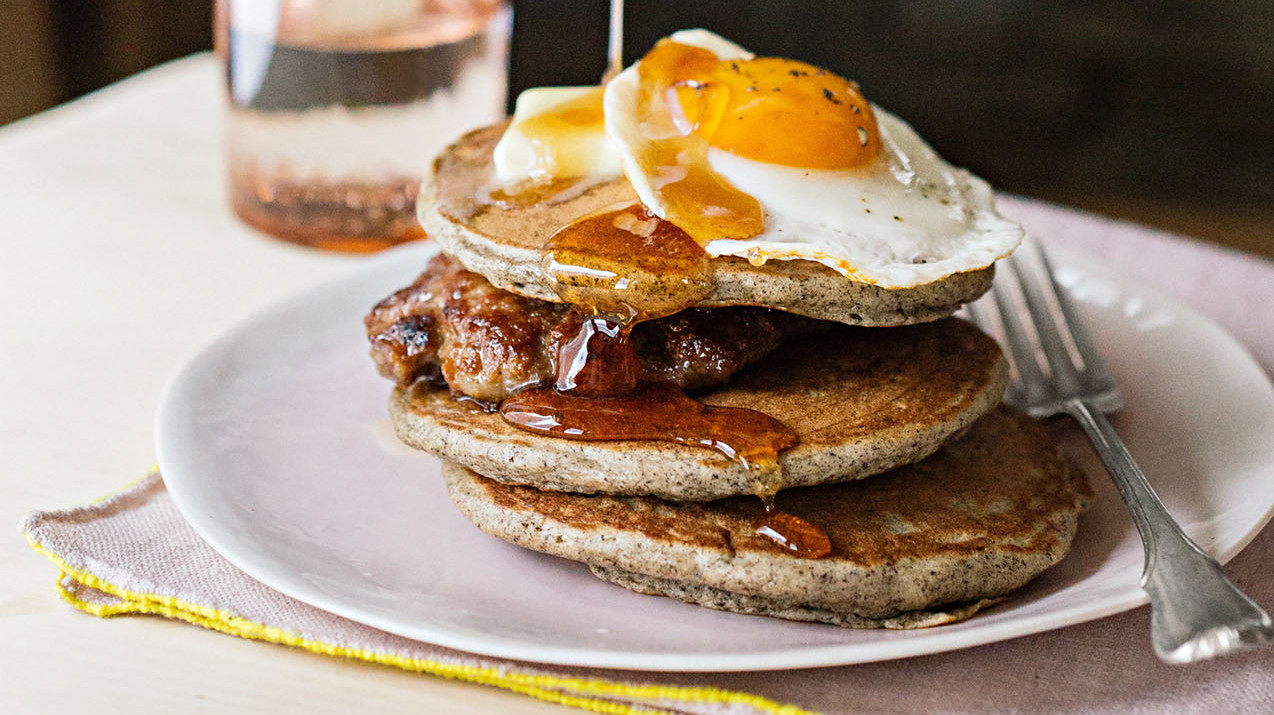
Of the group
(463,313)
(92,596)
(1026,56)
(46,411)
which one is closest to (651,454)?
(463,313)

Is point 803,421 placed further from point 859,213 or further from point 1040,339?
point 1040,339

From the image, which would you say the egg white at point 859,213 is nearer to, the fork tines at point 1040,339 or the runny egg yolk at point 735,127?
the runny egg yolk at point 735,127

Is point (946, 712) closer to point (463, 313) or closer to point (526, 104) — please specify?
point (463, 313)

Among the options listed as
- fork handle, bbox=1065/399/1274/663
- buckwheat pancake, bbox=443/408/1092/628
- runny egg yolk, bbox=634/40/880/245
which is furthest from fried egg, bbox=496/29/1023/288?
fork handle, bbox=1065/399/1274/663

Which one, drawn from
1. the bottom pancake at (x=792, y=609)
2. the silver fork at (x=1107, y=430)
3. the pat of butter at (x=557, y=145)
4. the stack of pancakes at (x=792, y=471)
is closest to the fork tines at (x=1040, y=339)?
the silver fork at (x=1107, y=430)

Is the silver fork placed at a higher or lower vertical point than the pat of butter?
lower

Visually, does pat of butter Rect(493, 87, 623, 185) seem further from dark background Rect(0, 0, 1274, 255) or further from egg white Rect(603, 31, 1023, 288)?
dark background Rect(0, 0, 1274, 255)
